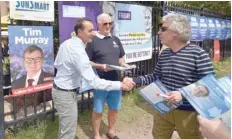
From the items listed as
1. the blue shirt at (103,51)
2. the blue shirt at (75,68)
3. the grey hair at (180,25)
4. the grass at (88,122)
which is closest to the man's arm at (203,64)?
the grey hair at (180,25)

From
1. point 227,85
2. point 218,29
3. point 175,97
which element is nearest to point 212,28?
point 218,29

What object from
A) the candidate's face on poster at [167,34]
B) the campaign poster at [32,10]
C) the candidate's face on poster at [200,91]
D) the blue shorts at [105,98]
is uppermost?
the campaign poster at [32,10]

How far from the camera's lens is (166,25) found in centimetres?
299

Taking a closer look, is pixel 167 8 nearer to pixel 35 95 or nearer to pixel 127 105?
pixel 127 105

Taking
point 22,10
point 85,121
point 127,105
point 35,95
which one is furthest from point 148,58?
point 22,10

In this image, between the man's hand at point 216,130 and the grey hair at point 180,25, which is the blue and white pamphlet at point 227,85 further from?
the grey hair at point 180,25

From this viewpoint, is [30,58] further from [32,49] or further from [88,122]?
[88,122]

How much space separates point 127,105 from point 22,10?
9.16 feet

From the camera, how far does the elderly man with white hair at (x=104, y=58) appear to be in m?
4.13

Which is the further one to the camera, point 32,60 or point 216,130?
point 32,60

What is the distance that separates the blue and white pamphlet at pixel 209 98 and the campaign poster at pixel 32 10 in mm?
2288

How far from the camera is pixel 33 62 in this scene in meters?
4.12

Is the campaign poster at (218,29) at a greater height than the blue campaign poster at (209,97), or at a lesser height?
greater

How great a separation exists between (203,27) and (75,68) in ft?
23.0
